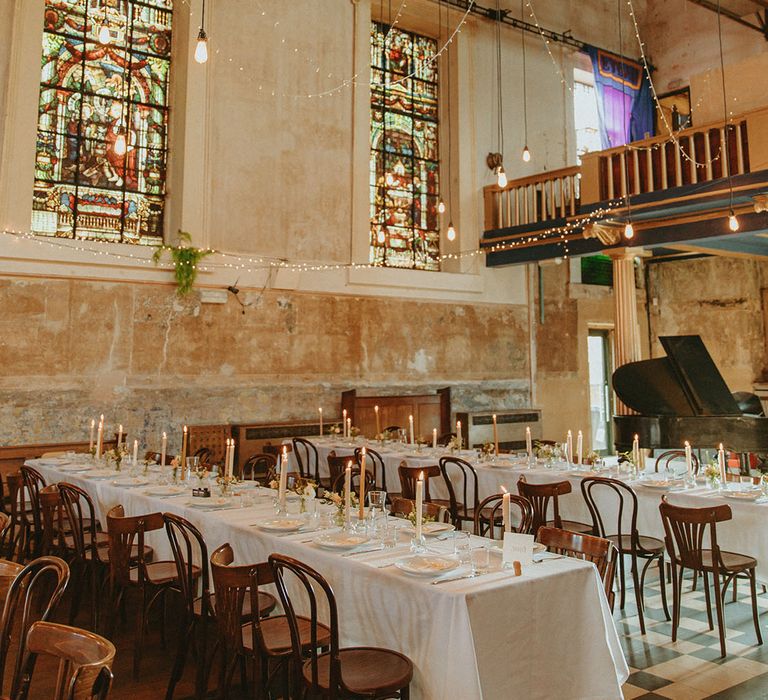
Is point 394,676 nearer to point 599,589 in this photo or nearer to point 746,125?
point 599,589

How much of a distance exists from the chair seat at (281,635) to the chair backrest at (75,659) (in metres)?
1.16

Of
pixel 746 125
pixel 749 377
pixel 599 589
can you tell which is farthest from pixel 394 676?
pixel 749 377

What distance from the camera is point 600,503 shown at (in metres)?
6.01

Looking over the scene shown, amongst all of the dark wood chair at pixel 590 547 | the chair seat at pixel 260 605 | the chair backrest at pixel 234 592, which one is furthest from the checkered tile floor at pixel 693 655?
the chair backrest at pixel 234 592

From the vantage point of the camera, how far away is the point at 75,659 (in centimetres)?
202

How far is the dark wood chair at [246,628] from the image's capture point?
9.92ft

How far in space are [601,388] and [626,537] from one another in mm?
10193

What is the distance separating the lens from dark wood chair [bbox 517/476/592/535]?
17.1 ft

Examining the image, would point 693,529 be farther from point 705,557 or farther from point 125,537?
point 125,537

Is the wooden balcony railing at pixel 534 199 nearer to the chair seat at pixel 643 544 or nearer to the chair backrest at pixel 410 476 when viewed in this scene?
the chair backrest at pixel 410 476

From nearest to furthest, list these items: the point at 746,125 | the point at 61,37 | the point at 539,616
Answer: the point at 539,616
the point at 746,125
the point at 61,37

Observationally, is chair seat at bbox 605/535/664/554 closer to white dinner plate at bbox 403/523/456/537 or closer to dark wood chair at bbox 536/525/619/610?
dark wood chair at bbox 536/525/619/610

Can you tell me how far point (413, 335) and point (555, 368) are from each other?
339 centimetres

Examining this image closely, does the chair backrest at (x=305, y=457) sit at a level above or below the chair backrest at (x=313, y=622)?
above
